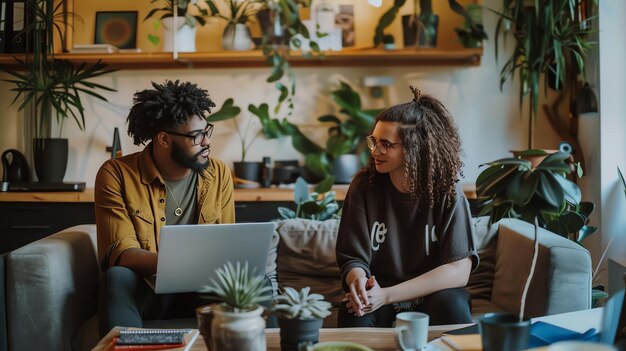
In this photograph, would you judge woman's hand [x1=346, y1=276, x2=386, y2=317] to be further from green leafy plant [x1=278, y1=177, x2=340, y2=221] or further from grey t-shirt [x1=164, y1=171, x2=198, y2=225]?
green leafy plant [x1=278, y1=177, x2=340, y2=221]

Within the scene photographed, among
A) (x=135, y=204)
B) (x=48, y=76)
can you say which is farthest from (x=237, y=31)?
(x=135, y=204)

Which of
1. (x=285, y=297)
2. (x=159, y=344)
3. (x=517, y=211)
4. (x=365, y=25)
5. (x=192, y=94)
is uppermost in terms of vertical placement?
(x=365, y=25)

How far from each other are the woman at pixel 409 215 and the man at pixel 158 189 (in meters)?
0.56

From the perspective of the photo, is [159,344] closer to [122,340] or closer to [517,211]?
[122,340]

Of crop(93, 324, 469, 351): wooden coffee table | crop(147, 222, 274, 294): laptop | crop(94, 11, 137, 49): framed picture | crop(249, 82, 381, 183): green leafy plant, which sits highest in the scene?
crop(94, 11, 137, 49): framed picture

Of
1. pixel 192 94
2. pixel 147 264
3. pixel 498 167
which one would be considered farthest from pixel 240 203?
pixel 498 167

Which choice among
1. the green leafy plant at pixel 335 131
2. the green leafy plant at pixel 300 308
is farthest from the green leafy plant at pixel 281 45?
the green leafy plant at pixel 300 308

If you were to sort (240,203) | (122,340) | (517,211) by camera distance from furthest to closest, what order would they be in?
(240,203)
(122,340)
(517,211)

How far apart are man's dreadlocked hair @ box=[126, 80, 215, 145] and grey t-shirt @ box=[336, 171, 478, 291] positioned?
687 millimetres

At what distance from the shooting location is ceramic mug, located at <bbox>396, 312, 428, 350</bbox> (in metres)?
1.55

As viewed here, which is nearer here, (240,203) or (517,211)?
(517,211)

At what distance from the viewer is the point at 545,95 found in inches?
158

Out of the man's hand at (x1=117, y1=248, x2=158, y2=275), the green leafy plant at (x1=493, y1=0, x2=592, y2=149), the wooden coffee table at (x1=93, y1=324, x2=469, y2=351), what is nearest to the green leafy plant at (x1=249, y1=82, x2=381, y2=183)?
the green leafy plant at (x1=493, y1=0, x2=592, y2=149)

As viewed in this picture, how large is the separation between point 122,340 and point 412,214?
990 millimetres
